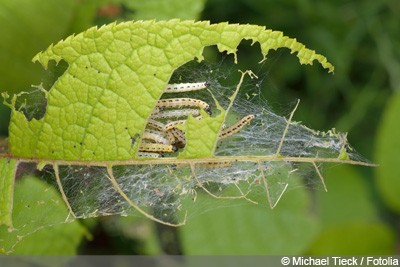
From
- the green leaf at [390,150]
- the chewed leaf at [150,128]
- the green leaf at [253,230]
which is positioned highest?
the chewed leaf at [150,128]

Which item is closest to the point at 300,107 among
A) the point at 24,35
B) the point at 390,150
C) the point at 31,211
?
the point at 390,150

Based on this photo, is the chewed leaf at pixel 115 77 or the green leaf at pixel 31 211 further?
the green leaf at pixel 31 211

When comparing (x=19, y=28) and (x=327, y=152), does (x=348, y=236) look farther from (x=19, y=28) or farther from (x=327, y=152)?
(x=19, y=28)

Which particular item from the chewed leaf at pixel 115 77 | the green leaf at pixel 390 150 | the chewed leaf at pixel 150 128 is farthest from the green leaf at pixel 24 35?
the green leaf at pixel 390 150

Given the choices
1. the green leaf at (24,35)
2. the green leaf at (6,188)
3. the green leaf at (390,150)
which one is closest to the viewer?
the green leaf at (6,188)

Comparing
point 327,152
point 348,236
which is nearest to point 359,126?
point 348,236

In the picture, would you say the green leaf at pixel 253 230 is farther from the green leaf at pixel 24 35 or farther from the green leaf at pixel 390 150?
the green leaf at pixel 24 35

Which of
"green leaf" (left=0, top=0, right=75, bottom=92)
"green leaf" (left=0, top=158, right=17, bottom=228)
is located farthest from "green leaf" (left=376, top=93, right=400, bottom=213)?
"green leaf" (left=0, top=158, right=17, bottom=228)

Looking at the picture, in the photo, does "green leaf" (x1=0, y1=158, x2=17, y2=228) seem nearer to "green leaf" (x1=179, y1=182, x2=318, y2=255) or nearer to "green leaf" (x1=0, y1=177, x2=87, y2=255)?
"green leaf" (x1=0, y1=177, x2=87, y2=255)
